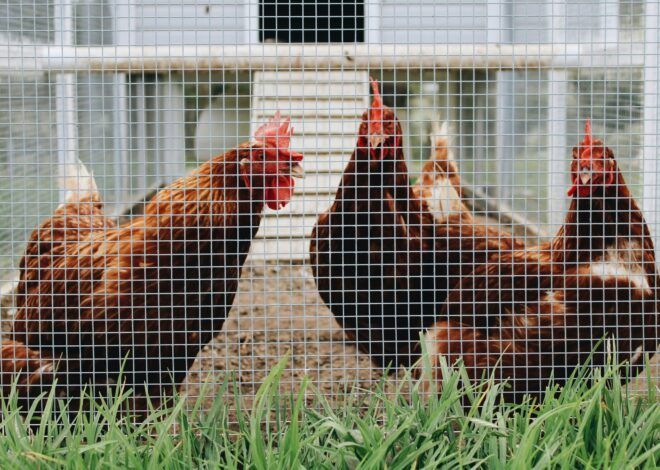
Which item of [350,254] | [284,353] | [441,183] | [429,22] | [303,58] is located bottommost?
[284,353]

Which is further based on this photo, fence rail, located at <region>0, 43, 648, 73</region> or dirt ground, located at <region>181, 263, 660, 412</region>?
dirt ground, located at <region>181, 263, 660, 412</region>

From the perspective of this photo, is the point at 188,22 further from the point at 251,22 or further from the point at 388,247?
the point at 388,247

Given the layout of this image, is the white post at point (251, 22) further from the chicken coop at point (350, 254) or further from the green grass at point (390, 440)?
the green grass at point (390, 440)

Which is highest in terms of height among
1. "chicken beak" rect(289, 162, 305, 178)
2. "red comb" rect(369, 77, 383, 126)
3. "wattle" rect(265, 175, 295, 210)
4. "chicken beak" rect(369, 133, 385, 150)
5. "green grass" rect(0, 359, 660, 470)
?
"red comb" rect(369, 77, 383, 126)

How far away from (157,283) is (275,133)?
624 mm

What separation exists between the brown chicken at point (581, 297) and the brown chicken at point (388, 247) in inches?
7.5

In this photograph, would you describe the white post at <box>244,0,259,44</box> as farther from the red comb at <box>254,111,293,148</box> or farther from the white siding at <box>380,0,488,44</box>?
the white siding at <box>380,0,488,44</box>

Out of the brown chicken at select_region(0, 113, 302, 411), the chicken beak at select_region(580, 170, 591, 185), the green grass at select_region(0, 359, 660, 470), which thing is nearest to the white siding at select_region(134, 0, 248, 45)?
the brown chicken at select_region(0, 113, 302, 411)

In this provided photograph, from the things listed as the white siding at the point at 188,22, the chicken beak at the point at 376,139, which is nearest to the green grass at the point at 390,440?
the chicken beak at the point at 376,139

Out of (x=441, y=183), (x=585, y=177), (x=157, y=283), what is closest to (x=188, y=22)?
(x=441, y=183)

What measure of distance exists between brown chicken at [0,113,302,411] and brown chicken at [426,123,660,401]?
835 mm

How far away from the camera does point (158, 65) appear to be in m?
2.94

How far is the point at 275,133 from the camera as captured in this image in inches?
111

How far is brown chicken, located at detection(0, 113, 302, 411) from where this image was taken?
2756mm
